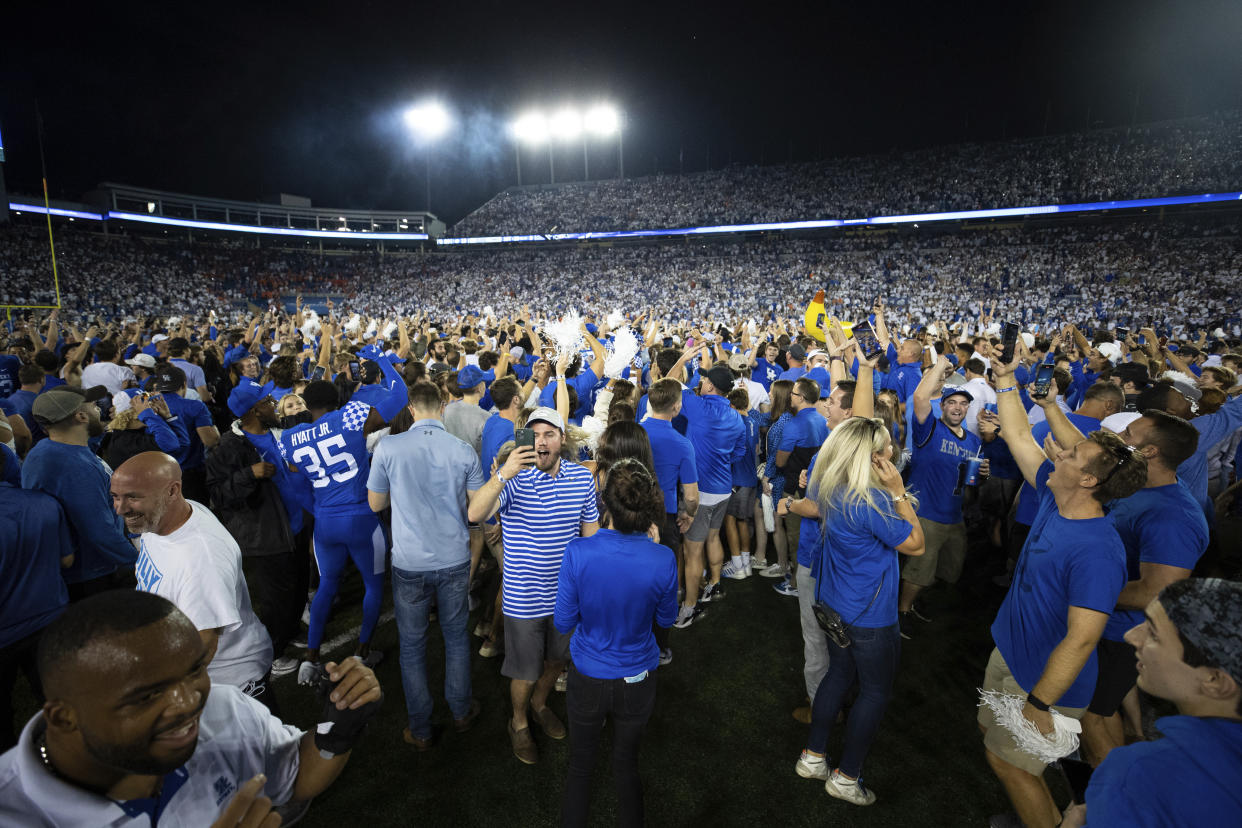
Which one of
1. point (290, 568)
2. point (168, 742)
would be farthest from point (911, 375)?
point (168, 742)

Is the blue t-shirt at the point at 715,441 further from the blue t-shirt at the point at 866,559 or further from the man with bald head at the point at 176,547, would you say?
the man with bald head at the point at 176,547

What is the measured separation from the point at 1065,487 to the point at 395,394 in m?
5.21

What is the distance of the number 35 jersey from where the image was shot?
3.84 metres

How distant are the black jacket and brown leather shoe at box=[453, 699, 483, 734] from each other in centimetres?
180

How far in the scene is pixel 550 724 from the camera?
3.64 m

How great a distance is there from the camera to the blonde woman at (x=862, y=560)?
278 cm

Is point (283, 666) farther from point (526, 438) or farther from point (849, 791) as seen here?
point (849, 791)

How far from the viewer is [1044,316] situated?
83.6ft

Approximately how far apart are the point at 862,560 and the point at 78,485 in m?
4.63

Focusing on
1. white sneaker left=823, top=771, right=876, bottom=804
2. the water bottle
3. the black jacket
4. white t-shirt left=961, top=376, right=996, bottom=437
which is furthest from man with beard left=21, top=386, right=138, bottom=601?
white t-shirt left=961, top=376, right=996, bottom=437

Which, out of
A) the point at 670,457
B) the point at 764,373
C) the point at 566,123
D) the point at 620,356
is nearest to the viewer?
the point at 670,457

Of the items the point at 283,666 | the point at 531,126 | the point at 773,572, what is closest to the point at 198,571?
the point at 283,666

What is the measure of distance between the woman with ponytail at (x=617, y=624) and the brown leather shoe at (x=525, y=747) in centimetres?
89

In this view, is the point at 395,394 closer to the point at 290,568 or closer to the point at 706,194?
the point at 290,568
